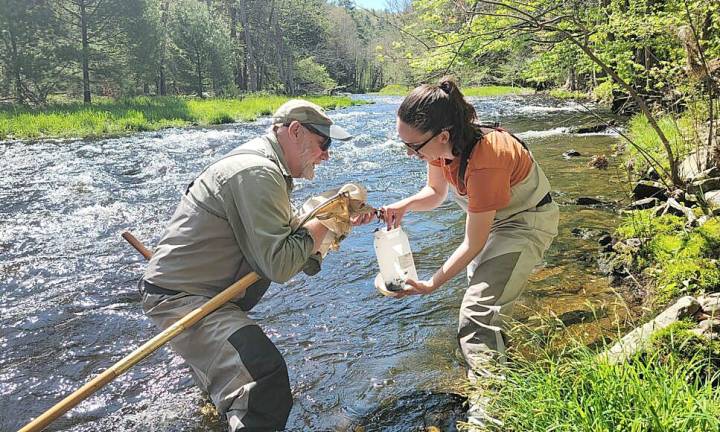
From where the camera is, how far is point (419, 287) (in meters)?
3.12

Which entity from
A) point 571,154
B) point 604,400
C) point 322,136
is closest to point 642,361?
point 604,400

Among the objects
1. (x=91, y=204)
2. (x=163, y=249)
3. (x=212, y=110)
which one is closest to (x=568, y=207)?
A: (x=163, y=249)

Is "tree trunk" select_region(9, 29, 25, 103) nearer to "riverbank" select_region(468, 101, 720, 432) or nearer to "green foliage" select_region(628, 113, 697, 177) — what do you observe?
"green foliage" select_region(628, 113, 697, 177)

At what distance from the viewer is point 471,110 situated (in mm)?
2988

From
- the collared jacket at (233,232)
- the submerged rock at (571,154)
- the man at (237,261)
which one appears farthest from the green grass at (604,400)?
the submerged rock at (571,154)

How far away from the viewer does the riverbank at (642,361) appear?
7.01 feet

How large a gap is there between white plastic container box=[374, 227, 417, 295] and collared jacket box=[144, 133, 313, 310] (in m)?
0.71

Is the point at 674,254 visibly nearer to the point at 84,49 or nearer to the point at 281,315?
the point at 281,315

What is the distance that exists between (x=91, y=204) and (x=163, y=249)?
7.24 m

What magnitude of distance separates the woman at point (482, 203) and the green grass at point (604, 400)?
35cm

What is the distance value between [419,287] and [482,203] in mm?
659

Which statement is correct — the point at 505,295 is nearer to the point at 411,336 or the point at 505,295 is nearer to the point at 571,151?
the point at 411,336

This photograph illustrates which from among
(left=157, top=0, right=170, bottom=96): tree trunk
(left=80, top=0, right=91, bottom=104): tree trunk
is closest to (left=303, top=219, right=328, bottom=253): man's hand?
(left=80, top=0, right=91, bottom=104): tree trunk

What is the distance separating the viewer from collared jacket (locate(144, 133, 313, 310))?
8.80ft
